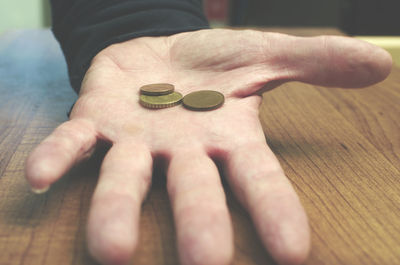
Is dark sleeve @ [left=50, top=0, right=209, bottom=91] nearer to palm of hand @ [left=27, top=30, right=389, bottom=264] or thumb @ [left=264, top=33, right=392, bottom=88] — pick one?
palm of hand @ [left=27, top=30, right=389, bottom=264]

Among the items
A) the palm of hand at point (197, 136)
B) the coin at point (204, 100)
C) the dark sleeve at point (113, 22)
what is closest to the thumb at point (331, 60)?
the palm of hand at point (197, 136)

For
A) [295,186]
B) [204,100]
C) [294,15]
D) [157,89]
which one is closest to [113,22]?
[157,89]

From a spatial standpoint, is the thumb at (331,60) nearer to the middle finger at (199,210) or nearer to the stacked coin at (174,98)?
the stacked coin at (174,98)

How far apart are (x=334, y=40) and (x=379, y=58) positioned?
0.36 feet

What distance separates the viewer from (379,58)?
0.84 m

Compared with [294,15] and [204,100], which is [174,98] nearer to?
[204,100]

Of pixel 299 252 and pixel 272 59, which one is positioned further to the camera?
pixel 272 59

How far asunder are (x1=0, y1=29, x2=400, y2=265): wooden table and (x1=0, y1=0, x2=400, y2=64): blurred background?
1.32 m

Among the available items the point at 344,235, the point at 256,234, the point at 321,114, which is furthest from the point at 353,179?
the point at 321,114

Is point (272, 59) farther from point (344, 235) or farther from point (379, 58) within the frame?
point (344, 235)

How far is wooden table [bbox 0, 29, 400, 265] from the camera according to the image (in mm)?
641

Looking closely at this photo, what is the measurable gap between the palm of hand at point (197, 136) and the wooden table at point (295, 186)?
0.08 meters

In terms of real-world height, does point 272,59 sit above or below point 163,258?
above

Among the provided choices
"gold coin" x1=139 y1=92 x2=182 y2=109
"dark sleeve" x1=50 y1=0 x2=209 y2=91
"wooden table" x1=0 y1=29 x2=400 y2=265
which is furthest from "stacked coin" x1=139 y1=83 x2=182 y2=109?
"dark sleeve" x1=50 y1=0 x2=209 y2=91
